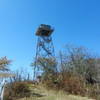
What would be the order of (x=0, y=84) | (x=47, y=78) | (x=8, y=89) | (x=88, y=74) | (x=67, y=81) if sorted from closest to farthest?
(x=0, y=84) → (x=8, y=89) → (x=67, y=81) → (x=47, y=78) → (x=88, y=74)

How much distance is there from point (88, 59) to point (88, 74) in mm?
2542

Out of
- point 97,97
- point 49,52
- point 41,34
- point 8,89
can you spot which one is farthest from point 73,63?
point 8,89

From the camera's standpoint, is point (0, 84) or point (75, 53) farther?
point (75, 53)

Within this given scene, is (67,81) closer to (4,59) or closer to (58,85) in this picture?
(58,85)

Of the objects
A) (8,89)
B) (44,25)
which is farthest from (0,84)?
(44,25)

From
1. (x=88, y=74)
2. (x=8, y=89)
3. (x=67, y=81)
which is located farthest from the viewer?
(x=88, y=74)

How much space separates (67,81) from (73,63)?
254 inches

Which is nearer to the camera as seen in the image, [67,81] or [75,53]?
[67,81]

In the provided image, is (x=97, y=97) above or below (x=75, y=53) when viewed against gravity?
below

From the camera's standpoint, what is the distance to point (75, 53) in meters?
24.3

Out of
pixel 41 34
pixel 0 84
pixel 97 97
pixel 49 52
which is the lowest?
pixel 97 97

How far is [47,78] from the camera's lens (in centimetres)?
1970

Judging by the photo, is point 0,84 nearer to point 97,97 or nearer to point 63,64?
point 97,97

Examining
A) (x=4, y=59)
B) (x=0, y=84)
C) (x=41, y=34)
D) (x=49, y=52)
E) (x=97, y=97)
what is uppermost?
(x=41, y=34)
